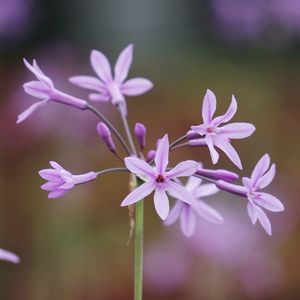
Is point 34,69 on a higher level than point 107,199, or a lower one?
lower

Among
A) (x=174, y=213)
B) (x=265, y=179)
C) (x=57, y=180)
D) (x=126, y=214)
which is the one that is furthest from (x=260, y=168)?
(x=126, y=214)

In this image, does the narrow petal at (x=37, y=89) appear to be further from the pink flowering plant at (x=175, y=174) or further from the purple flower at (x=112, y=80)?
the purple flower at (x=112, y=80)

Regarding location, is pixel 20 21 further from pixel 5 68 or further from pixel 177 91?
pixel 5 68

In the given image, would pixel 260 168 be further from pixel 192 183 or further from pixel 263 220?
pixel 192 183

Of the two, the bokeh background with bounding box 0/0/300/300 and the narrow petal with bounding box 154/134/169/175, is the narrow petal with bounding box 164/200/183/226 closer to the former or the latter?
the narrow petal with bounding box 154/134/169/175

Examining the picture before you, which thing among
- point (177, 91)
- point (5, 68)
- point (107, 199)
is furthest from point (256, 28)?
point (5, 68)

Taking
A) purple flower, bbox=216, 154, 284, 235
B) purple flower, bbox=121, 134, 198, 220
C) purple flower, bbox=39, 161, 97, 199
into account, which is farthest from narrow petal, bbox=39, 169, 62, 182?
purple flower, bbox=216, 154, 284, 235

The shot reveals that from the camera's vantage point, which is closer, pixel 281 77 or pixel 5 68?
pixel 281 77

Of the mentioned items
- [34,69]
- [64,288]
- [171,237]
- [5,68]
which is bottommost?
[34,69]
